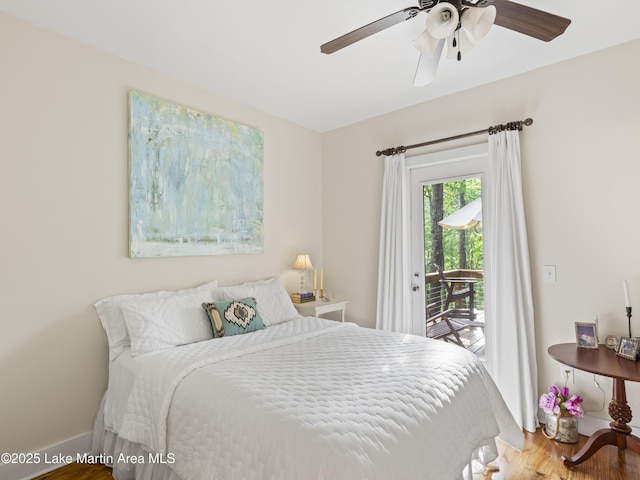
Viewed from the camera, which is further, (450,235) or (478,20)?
(450,235)

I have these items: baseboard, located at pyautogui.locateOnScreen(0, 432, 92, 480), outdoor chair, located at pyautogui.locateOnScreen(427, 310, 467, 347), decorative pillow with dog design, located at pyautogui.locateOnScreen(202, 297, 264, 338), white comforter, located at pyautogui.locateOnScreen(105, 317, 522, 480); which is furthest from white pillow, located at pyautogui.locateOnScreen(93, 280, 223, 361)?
outdoor chair, located at pyautogui.locateOnScreen(427, 310, 467, 347)

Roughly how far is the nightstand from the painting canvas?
0.70 meters

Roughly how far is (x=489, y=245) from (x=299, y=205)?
191cm

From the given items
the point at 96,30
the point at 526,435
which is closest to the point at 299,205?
the point at 96,30

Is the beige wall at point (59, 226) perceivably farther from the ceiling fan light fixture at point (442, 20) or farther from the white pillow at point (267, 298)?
the ceiling fan light fixture at point (442, 20)

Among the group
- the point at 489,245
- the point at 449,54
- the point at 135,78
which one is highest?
the point at 135,78

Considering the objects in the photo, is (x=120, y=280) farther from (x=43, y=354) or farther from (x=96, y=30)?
(x=96, y=30)

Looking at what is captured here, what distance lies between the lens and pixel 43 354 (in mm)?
2211

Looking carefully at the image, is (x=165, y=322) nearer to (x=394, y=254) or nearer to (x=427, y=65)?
(x=394, y=254)

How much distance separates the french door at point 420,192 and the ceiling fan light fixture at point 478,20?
1615mm

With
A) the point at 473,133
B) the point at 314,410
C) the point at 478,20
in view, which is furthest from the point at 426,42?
the point at 314,410

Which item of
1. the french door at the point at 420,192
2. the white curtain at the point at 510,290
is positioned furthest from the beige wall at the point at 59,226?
the white curtain at the point at 510,290

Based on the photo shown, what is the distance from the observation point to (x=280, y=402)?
1508mm

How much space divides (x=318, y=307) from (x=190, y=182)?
5.16ft
